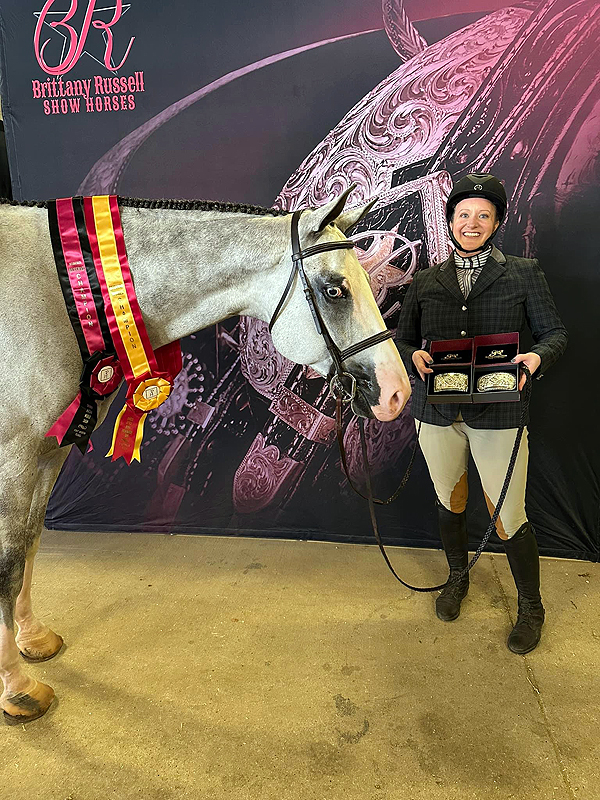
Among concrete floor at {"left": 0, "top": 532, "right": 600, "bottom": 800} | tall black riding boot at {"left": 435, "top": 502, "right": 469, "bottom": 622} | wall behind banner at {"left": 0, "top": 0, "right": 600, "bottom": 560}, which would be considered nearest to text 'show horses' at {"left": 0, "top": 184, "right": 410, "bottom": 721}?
concrete floor at {"left": 0, "top": 532, "right": 600, "bottom": 800}

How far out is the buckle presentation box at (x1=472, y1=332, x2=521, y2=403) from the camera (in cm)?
158

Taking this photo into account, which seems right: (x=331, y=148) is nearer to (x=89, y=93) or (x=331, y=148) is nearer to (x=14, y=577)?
(x=89, y=93)

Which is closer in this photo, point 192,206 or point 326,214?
point 326,214

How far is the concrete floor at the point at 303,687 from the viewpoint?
52.7 inches

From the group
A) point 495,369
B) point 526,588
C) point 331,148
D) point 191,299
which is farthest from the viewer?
Answer: point 331,148

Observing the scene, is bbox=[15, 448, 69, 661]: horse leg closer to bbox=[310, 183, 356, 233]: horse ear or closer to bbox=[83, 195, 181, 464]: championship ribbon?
bbox=[83, 195, 181, 464]: championship ribbon

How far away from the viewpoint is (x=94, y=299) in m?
1.31

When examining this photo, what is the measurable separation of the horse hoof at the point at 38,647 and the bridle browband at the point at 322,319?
1.52 m

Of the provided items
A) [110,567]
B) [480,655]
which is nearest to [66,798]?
[110,567]

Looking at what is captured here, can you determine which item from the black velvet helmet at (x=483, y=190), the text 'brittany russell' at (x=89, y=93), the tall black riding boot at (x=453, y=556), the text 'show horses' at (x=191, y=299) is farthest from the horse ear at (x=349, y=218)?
the text 'brittany russell' at (x=89, y=93)

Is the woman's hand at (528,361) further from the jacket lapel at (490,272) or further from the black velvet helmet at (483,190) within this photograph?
the black velvet helmet at (483,190)

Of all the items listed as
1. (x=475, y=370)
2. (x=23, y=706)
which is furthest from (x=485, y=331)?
(x=23, y=706)

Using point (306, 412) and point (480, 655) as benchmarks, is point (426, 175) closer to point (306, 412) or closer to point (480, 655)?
point (306, 412)

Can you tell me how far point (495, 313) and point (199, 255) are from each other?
107cm
